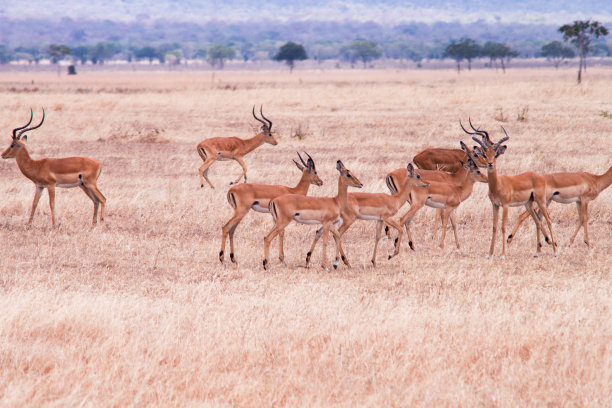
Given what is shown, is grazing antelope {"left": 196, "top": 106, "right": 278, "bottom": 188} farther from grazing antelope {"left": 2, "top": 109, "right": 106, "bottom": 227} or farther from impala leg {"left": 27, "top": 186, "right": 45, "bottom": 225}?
impala leg {"left": 27, "top": 186, "right": 45, "bottom": 225}

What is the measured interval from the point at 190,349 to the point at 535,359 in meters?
2.52

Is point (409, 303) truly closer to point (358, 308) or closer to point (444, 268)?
point (358, 308)

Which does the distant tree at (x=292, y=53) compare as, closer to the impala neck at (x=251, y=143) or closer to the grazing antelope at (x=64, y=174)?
the impala neck at (x=251, y=143)

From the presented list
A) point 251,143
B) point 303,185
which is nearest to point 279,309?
point 303,185

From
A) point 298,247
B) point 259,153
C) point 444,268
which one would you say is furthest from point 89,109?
point 444,268

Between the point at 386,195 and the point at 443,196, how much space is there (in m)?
1.14

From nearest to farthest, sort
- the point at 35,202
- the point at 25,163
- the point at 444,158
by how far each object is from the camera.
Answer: the point at 35,202, the point at 25,163, the point at 444,158

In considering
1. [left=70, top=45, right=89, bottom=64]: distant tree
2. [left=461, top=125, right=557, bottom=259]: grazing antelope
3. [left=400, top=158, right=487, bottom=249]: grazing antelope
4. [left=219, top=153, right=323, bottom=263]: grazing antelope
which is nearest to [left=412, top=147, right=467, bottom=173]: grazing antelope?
[left=400, top=158, right=487, bottom=249]: grazing antelope

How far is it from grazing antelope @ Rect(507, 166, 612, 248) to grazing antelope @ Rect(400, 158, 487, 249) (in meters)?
0.79

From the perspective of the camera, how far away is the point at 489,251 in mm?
9664

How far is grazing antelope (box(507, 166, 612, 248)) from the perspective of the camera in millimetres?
10055

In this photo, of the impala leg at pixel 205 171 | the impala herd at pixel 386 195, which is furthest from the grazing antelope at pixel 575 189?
the impala leg at pixel 205 171

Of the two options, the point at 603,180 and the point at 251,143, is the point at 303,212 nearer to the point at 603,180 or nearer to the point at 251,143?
the point at 603,180

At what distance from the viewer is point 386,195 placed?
9.61 meters
